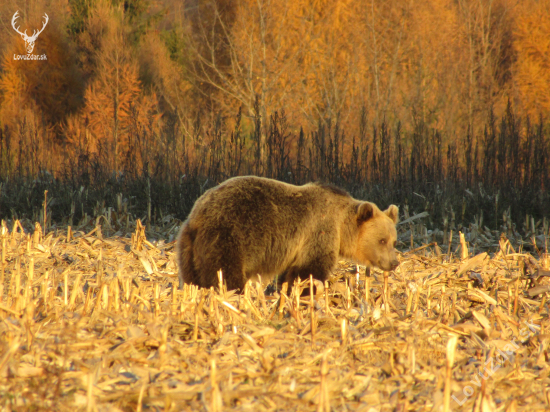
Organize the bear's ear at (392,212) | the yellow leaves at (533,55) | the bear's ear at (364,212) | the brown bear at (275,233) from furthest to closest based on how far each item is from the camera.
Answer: the yellow leaves at (533,55) < the bear's ear at (392,212) < the bear's ear at (364,212) < the brown bear at (275,233)

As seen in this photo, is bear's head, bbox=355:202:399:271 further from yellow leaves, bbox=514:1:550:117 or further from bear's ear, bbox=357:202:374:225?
yellow leaves, bbox=514:1:550:117

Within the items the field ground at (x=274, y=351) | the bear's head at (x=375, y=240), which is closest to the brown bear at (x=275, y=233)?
the bear's head at (x=375, y=240)

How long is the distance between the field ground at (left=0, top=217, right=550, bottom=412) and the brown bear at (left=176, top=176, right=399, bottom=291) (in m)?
0.36

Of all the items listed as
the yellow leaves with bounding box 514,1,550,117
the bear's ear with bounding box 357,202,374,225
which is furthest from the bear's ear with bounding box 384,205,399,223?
the yellow leaves with bounding box 514,1,550,117

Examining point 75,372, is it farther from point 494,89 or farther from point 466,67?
point 494,89

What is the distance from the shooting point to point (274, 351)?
2770 millimetres

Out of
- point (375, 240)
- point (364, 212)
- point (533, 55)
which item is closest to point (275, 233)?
point (364, 212)

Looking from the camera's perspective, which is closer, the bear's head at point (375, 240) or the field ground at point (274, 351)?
the field ground at point (274, 351)

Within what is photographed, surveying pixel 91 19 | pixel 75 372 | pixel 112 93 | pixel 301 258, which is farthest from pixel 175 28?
pixel 75 372

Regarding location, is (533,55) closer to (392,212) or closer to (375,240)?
(392,212)

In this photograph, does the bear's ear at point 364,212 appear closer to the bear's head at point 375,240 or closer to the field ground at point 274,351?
the bear's head at point 375,240

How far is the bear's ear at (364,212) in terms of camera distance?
5.05 meters

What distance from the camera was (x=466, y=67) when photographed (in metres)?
24.8

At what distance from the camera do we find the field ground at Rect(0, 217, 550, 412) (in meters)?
2.26
